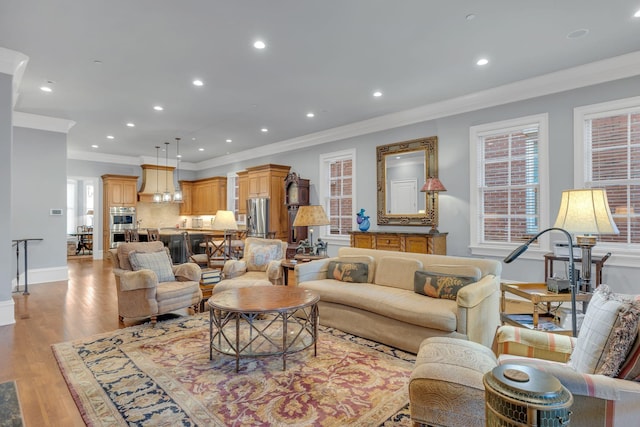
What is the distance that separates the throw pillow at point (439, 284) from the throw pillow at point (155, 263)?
9.89ft

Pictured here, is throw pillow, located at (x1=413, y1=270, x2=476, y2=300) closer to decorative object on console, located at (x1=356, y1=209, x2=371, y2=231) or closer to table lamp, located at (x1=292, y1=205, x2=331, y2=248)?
table lamp, located at (x1=292, y1=205, x2=331, y2=248)

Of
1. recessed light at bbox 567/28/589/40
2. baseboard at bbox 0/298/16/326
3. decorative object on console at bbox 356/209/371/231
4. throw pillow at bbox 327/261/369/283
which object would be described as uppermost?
recessed light at bbox 567/28/589/40

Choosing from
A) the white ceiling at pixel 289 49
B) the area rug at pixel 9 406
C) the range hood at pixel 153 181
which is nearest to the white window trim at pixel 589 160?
the white ceiling at pixel 289 49

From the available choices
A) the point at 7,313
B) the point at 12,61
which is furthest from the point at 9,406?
the point at 12,61

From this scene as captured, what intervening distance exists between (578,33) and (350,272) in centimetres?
341

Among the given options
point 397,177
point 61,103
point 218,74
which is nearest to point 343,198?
point 397,177

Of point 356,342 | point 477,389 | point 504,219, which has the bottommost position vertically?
point 356,342

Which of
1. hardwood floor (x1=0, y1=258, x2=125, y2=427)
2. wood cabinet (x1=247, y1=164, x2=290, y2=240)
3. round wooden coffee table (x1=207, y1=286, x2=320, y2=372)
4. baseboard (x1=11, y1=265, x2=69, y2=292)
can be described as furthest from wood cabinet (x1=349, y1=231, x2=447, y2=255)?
baseboard (x1=11, y1=265, x2=69, y2=292)

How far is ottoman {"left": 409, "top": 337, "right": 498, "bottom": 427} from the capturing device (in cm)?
167

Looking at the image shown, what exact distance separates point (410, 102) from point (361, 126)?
1.33 m

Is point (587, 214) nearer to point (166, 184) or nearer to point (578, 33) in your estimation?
point (578, 33)

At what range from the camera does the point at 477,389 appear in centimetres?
166

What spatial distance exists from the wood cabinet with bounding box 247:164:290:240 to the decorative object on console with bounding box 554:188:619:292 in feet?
20.3

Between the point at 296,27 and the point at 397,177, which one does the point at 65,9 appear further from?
the point at 397,177
